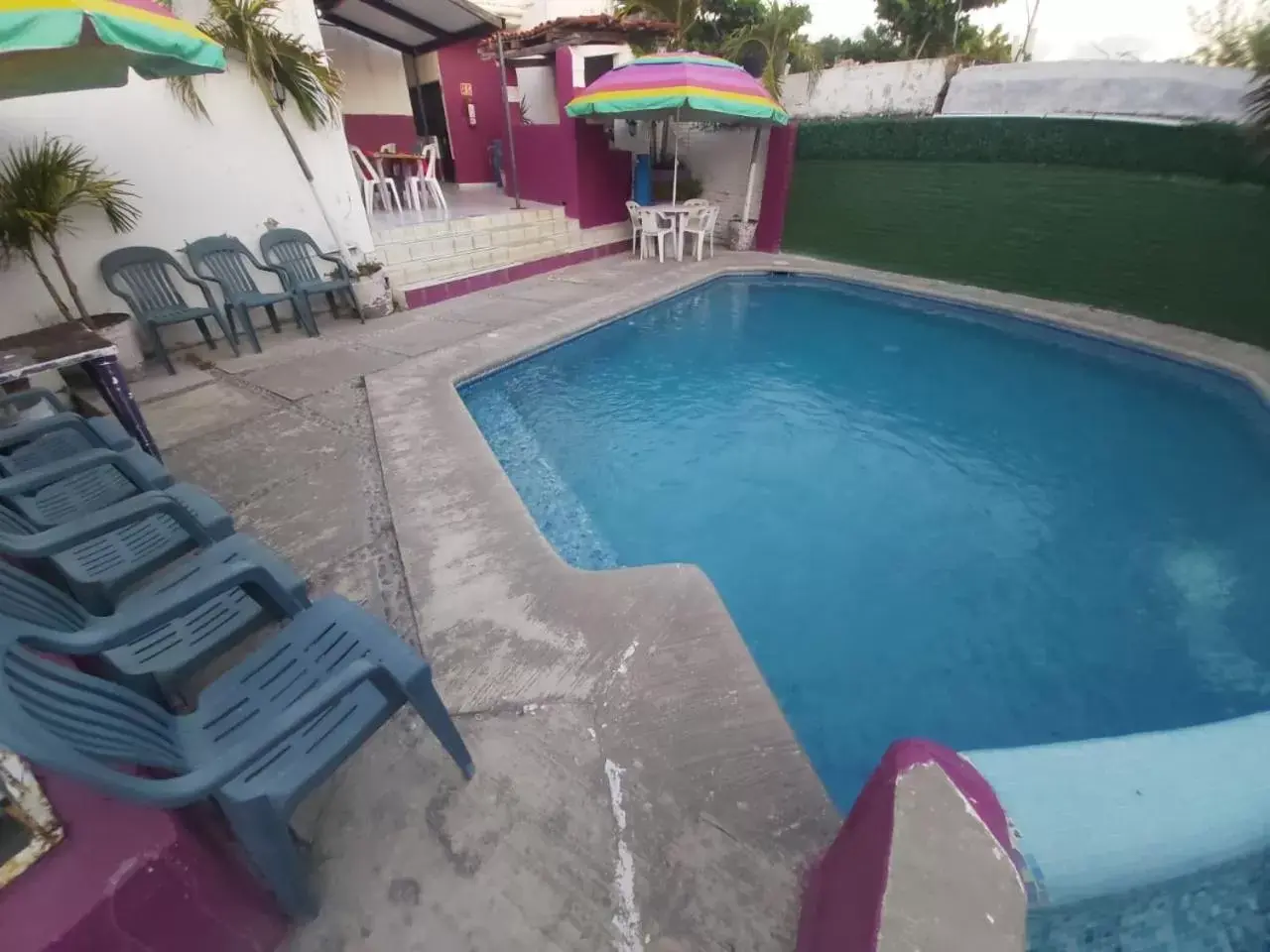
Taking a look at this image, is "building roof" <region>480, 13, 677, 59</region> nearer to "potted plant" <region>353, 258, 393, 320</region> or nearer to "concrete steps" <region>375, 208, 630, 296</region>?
"concrete steps" <region>375, 208, 630, 296</region>

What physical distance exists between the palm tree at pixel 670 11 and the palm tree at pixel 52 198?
31.0 feet

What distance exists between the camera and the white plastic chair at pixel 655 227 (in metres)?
8.64

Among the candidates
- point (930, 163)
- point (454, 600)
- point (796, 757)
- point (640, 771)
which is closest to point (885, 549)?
point (796, 757)

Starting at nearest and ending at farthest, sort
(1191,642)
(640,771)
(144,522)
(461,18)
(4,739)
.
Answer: (4,739)
(640,771)
(144,522)
(1191,642)
(461,18)

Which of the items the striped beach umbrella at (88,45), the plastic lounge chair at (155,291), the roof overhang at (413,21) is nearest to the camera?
the striped beach umbrella at (88,45)

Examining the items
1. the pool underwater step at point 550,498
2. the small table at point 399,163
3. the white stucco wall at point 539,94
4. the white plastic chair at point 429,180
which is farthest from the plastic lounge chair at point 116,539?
the white stucco wall at point 539,94

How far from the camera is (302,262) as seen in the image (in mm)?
5891

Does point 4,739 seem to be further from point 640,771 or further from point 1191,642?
point 1191,642

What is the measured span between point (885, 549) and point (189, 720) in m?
3.45

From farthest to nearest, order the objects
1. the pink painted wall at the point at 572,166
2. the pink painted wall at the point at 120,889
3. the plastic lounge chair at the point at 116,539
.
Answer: the pink painted wall at the point at 572,166 < the plastic lounge chair at the point at 116,539 < the pink painted wall at the point at 120,889

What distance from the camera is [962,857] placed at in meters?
0.94

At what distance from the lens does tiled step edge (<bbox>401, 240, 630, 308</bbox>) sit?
22.4ft

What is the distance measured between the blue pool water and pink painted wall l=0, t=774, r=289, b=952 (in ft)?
6.77

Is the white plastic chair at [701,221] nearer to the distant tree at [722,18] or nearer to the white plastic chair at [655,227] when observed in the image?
the white plastic chair at [655,227]
